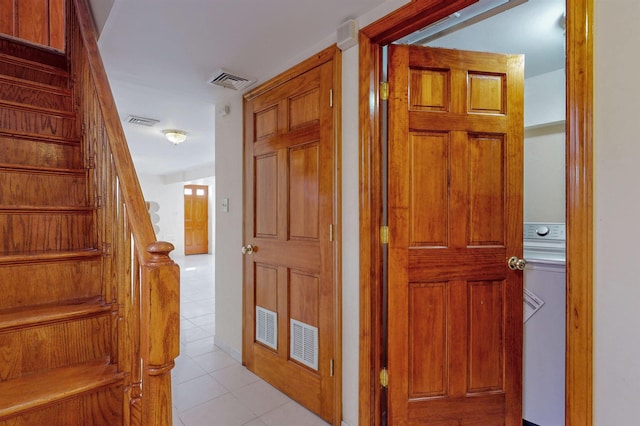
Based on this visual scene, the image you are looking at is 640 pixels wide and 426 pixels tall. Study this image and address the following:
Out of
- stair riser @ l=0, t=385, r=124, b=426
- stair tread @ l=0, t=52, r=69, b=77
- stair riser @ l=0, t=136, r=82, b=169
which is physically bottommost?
stair riser @ l=0, t=385, r=124, b=426

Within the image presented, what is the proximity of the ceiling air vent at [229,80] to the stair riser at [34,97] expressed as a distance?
99cm

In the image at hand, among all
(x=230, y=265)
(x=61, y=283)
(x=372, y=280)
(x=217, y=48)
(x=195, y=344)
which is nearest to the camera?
(x=61, y=283)

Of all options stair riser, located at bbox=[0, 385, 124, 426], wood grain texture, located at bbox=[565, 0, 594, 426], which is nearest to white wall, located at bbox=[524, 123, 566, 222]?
wood grain texture, located at bbox=[565, 0, 594, 426]

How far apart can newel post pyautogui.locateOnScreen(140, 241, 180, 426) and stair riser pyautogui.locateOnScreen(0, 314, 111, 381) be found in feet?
1.80

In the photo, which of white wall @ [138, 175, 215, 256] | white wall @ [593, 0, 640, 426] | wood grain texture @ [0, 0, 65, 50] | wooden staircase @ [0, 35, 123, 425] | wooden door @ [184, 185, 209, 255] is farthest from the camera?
wooden door @ [184, 185, 209, 255]

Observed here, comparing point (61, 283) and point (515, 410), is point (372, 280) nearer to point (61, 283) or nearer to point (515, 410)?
point (515, 410)

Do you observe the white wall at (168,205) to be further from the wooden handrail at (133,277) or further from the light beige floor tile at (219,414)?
the wooden handrail at (133,277)

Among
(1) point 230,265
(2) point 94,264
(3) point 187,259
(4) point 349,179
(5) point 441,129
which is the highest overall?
(5) point 441,129

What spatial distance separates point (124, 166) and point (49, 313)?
0.69 metres

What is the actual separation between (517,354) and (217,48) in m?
2.55

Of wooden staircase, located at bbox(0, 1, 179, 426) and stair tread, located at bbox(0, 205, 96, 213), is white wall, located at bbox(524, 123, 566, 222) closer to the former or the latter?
wooden staircase, located at bbox(0, 1, 179, 426)

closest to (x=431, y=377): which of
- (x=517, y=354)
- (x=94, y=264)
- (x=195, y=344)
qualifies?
(x=517, y=354)

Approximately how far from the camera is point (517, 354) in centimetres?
170

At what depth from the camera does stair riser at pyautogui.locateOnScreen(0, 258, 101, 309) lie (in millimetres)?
1312
